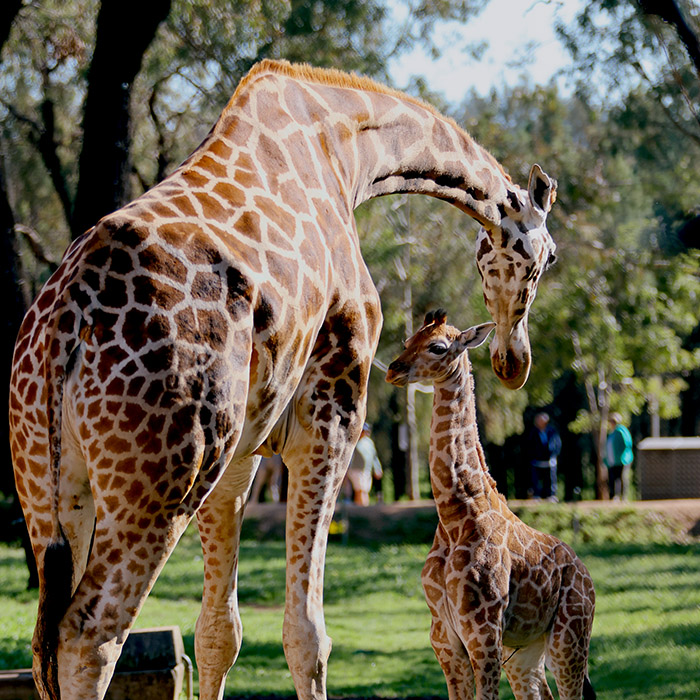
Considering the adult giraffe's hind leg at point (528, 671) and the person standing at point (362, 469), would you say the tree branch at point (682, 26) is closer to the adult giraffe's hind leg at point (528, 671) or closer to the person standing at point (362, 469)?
the adult giraffe's hind leg at point (528, 671)

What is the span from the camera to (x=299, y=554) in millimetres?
3664

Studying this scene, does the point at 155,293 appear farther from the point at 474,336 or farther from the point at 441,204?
the point at 441,204

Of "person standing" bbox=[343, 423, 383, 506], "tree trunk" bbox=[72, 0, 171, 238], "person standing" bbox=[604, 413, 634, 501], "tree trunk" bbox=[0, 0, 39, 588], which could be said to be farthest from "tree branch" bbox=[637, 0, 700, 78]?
"person standing" bbox=[604, 413, 634, 501]

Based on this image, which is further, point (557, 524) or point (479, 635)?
point (557, 524)

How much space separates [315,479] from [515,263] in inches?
66.0

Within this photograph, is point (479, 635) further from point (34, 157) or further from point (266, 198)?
point (34, 157)

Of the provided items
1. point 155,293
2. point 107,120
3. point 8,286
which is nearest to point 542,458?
point 8,286

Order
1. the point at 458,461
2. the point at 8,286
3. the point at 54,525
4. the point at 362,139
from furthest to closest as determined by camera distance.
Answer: the point at 8,286, the point at 458,461, the point at 362,139, the point at 54,525

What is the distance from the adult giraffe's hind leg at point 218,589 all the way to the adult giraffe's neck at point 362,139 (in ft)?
4.45

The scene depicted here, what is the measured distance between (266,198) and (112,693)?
290cm

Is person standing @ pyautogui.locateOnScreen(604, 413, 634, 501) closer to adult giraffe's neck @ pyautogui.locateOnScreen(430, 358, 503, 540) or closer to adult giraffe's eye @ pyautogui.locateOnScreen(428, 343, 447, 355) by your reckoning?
adult giraffe's neck @ pyautogui.locateOnScreen(430, 358, 503, 540)

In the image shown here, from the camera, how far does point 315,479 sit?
370 centimetres

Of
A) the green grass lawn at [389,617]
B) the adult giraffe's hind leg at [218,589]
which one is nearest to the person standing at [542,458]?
the green grass lawn at [389,617]

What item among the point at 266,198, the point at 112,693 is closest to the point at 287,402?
the point at 266,198
